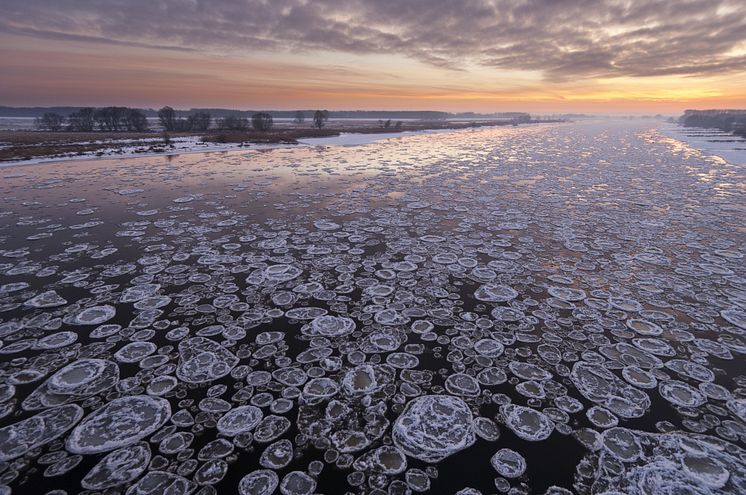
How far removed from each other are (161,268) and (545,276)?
24.4 feet

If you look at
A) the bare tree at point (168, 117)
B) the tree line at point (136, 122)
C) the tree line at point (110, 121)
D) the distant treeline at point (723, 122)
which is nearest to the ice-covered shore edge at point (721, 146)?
the distant treeline at point (723, 122)

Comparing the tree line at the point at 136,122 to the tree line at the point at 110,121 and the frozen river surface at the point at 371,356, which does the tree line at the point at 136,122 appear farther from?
the frozen river surface at the point at 371,356

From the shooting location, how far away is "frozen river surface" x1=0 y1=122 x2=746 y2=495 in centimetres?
296

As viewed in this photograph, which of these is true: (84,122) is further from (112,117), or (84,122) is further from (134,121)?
(134,121)

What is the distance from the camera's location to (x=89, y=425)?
10.9 feet

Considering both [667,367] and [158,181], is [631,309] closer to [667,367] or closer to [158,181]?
[667,367]

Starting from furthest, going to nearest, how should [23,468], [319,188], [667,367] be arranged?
[319,188]
[667,367]
[23,468]

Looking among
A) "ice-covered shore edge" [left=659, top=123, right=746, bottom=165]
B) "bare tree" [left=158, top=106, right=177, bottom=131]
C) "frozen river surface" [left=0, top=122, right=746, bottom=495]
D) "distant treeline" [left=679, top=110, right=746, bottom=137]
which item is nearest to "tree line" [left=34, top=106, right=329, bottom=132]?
"bare tree" [left=158, top=106, right=177, bottom=131]

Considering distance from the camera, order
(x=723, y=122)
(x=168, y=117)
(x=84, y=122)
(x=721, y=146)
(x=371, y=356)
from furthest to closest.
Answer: (x=723, y=122), (x=84, y=122), (x=168, y=117), (x=721, y=146), (x=371, y=356)

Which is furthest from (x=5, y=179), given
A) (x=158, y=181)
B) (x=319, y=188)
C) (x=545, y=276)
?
(x=545, y=276)

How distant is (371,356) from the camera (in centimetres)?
439

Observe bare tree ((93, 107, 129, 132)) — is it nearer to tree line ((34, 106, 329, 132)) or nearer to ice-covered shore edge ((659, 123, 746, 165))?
tree line ((34, 106, 329, 132))

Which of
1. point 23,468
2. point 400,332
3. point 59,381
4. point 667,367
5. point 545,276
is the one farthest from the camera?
point 545,276

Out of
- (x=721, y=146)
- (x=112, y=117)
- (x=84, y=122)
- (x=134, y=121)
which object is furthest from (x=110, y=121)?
(x=721, y=146)
